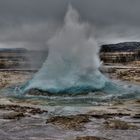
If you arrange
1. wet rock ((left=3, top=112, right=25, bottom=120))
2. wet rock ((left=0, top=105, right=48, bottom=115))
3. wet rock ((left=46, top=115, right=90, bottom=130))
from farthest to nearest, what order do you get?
wet rock ((left=0, top=105, right=48, bottom=115)), wet rock ((left=3, top=112, right=25, bottom=120)), wet rock ((left=46, top=115, right=90, bottom=130))

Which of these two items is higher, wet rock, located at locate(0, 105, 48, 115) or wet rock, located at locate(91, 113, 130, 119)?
wet rock, located at locate(0, 105, 48, 115)

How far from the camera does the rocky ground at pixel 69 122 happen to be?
12648 millimetres

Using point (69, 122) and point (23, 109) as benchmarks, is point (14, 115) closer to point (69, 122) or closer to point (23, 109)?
point (23, 109)

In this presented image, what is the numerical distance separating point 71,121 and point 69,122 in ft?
0.54

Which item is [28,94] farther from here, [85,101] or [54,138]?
[54,138]

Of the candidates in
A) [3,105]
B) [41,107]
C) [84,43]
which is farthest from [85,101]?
[84,43]

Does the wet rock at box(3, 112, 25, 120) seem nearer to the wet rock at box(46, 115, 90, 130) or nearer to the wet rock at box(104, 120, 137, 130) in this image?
the wet rock at box(46, 115, 90, 130)

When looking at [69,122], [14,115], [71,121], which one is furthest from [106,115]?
[14,115]

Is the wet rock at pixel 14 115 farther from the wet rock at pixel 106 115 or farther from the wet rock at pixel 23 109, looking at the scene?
the wet rock at pixel 106 115

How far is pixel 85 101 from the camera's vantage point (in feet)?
A: 70.4

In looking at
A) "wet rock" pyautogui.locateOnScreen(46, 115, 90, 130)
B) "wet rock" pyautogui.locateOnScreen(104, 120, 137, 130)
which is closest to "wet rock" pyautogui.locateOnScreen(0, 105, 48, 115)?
"wet rock" pyautogui.locateOnScreen(46, 115, 90, 130)

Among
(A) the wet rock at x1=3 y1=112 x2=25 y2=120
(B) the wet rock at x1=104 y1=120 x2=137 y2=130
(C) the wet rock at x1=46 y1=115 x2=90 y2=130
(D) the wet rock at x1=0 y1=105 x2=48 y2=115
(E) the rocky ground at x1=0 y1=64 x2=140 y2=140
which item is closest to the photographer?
(E) the rocky ground at x1=0 y1=64 x2=140 y2=140

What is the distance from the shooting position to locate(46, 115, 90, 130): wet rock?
14.1 metres

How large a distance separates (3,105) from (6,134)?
22.7 feet
